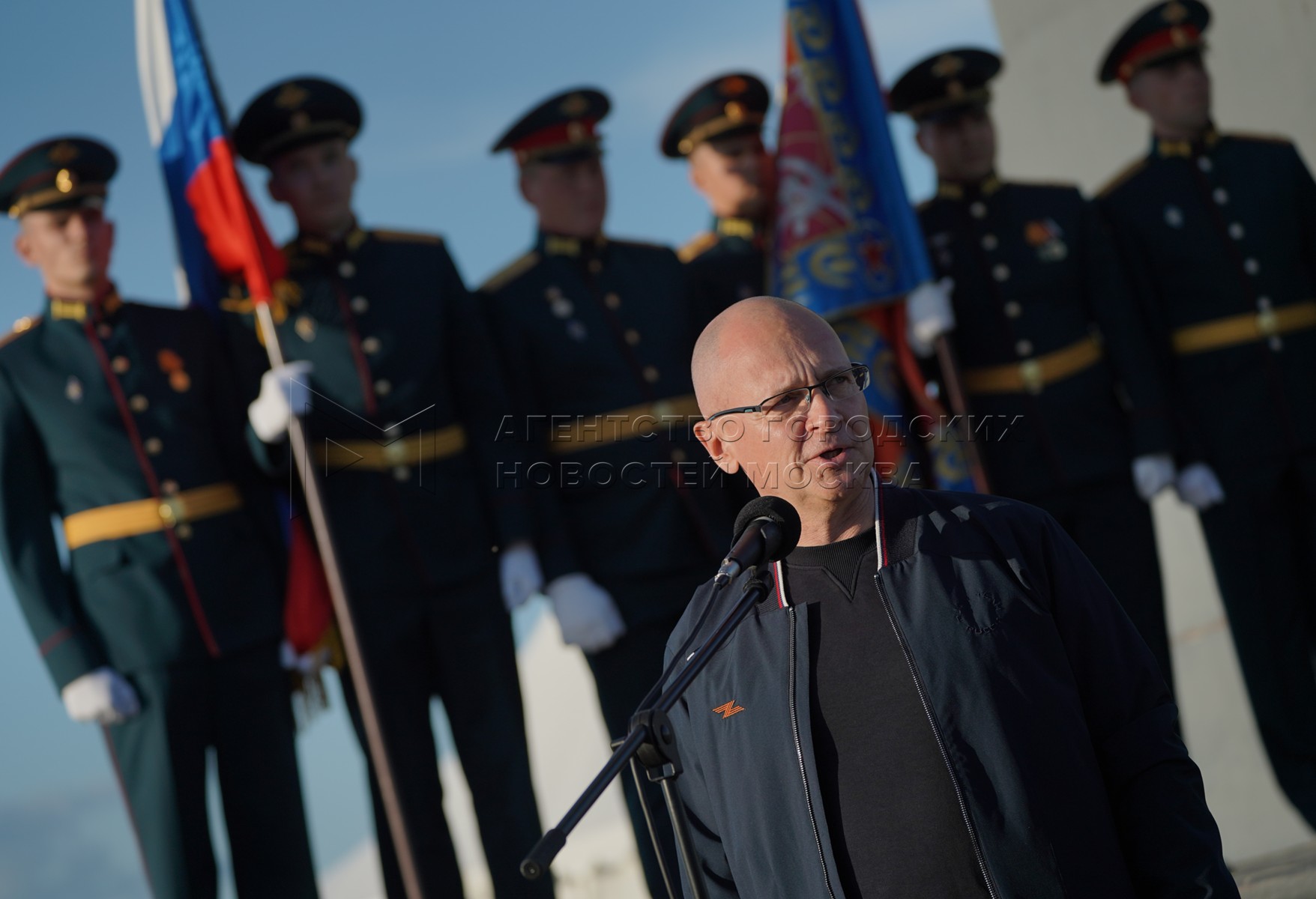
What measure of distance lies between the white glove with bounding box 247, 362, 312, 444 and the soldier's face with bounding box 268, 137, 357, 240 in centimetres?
57

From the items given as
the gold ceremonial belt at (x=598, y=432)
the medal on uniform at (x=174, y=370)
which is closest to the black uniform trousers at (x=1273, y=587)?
the gold ceremonial belt at (x=598, y=432)

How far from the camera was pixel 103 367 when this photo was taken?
4.42 m

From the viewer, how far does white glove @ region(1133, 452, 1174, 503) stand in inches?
205

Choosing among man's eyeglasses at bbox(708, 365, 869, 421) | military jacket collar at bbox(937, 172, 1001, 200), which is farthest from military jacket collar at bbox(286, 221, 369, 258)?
man's eyeglasses at bbox(708, 365, 869, 421)

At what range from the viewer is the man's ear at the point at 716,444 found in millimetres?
2662

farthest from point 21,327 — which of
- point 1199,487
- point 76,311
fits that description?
point 1199,487

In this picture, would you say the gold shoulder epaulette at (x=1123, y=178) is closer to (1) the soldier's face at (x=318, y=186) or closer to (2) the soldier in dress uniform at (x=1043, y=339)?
(2) the soldier in dress uniform at (x=1043, y=339)

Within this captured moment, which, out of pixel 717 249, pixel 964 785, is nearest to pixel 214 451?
pixel 717 249

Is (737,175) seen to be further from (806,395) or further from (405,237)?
(806,395)

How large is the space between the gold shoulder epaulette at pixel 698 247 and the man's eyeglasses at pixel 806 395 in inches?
117

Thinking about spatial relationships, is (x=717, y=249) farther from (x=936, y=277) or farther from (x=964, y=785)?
(x=964, y=785)

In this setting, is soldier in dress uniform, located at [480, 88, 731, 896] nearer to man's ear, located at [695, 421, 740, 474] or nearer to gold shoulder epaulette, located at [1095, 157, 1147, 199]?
gold shoulder epaulette, located at [1095, 157, 1147, 199]

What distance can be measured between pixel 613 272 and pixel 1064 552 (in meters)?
2.97

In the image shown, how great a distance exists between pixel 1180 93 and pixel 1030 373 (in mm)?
1300
